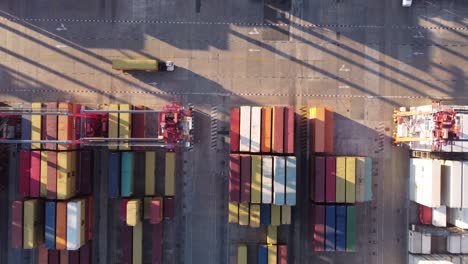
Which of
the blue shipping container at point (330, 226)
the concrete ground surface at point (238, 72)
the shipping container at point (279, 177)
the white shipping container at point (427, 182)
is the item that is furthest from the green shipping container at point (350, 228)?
the shipping container at point (279, 177)

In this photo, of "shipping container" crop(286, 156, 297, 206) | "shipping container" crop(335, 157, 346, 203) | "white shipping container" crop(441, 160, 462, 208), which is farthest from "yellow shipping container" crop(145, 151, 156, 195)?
"white shipping container" crop(441, 160, 462, 208)

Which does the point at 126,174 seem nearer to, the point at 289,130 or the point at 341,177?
the point at 289,130

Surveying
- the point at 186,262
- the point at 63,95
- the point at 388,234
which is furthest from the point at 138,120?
the point at 388,234

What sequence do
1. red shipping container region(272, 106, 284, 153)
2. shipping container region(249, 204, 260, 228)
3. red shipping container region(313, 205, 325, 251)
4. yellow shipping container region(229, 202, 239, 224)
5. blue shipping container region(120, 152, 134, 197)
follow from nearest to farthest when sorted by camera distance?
red shipping container region(272, 106, 284, 153)
red shipping container region(313, 205, 325, 251)
shipping container region(249, 204, 260, 228)
blue shipping container region(120, 152, 134, 197)
yellow shipping container region(229, 202, 239, 224)

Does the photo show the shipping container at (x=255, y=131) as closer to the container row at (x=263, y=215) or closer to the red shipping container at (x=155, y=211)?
the container row at (x=263, y=215)

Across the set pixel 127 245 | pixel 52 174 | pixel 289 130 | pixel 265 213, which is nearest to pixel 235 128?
pixel 289 130

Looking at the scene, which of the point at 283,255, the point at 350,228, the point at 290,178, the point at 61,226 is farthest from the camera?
the point at 283,255

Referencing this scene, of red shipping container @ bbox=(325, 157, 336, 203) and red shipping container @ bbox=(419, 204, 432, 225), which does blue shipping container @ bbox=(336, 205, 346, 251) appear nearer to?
red shipping container @ bbox=(325, 157, 336, 203)
